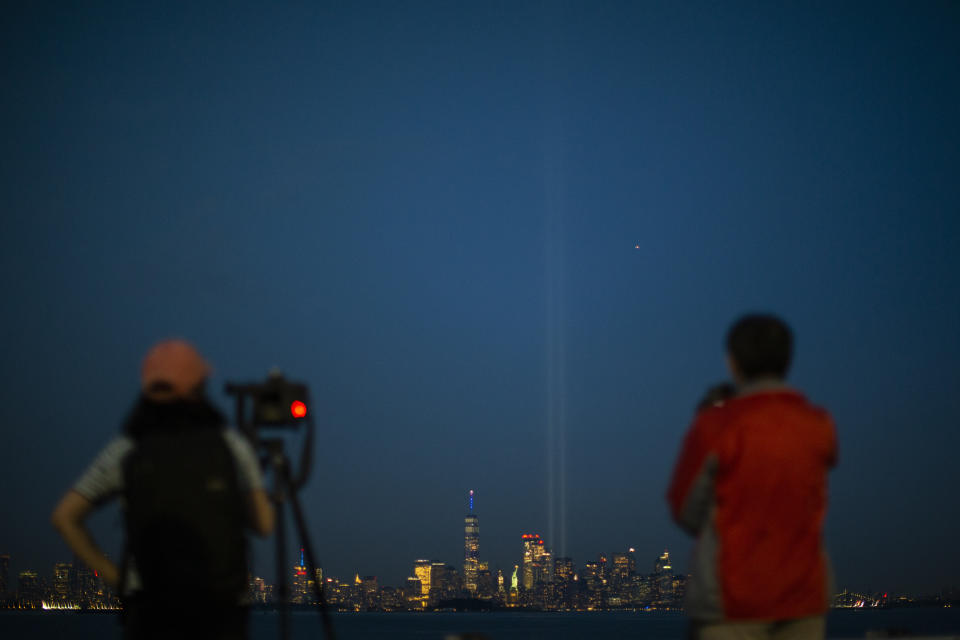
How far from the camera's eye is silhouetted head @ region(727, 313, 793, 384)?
2135 millimetres

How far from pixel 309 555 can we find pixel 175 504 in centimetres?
132

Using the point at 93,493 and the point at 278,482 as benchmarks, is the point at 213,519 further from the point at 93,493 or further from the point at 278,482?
the point at 278,482

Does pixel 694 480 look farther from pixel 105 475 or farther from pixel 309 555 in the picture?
pixel 309 555

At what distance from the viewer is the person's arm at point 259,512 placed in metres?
2.22

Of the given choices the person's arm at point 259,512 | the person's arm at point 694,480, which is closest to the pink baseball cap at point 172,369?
the person's arm at point 259,512

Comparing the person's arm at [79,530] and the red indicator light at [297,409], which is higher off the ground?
the red indicator light at [297,409]

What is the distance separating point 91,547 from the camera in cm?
224

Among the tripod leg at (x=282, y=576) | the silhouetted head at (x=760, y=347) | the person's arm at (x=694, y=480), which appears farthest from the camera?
the tripod leg at (x=282, y=576)

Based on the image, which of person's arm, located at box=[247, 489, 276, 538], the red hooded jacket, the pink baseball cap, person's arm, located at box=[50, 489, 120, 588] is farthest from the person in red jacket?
person's arm, located at box=[50, 489, 120, 588]

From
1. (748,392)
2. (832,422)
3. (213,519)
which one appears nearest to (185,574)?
(213,519)

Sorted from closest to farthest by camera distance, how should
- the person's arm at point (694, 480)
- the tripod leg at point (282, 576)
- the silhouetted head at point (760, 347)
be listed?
1. the person's arm at point (694, 480)
2. the silhouetted head at point (760, 347)
3. the tripod leg at point (282, 576)

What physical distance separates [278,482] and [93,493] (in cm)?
88

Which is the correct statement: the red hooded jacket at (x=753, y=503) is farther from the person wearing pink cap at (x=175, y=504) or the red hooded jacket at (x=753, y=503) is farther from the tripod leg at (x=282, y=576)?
the tripod leg at (x=282, y=576)

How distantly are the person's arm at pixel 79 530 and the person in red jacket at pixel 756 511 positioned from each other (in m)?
1.47
